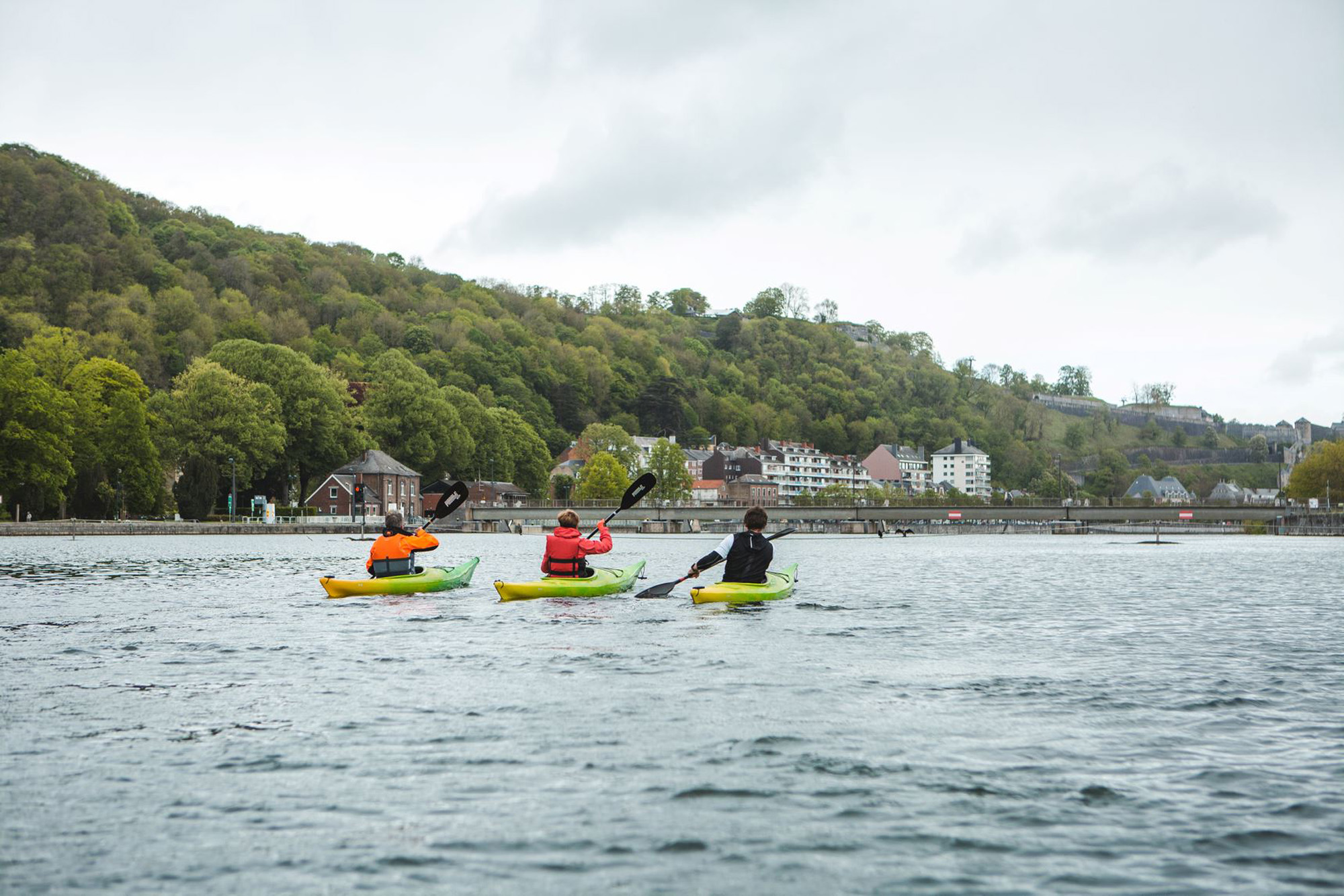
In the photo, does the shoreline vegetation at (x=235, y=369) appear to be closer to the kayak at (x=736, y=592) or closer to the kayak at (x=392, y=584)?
the kayak at (x=392, y=584)

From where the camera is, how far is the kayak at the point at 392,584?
24469 mm

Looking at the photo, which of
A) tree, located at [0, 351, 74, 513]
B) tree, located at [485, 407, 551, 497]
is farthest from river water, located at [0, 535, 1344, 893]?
tree, located at [485, 407, 551, 497]

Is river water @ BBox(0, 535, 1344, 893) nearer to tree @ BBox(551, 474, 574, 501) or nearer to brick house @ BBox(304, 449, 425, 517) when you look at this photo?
brick house @ BBox(304, 449, 425, 517)

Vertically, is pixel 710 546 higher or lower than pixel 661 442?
lower

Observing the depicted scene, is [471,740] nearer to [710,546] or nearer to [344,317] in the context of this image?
[710,546]

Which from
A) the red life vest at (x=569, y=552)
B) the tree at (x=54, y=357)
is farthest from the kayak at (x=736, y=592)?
the tree at (x=54, y=357)

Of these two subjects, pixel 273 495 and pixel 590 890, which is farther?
pixel 273 495

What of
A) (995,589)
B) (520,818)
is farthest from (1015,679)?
(995,589)

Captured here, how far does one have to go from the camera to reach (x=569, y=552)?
23.9 m

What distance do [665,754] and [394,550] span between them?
1605 centimetres

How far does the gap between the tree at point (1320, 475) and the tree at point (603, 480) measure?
258 feet

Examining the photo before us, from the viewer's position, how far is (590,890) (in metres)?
6.53

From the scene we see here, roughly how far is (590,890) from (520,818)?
60.3 inches

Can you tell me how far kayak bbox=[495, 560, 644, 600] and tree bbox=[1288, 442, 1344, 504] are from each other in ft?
433
